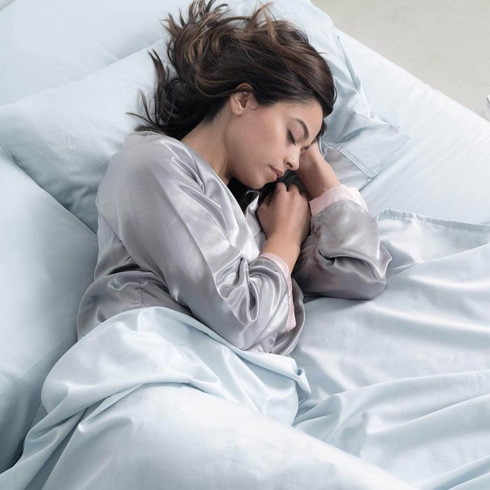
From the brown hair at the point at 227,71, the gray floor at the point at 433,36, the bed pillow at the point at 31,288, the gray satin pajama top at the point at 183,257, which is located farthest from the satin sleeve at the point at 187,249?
the gray floor at the point at 433,36

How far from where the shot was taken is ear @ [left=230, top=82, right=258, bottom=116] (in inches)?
52.7

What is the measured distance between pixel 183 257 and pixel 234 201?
0.24 meters

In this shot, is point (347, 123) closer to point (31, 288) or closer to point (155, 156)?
point (155, 156)

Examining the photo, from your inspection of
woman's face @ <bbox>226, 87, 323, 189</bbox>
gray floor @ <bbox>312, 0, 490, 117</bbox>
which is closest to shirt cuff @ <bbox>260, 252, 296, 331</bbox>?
woman's face @ <bbox>226, 87, 323, 189</bbox>

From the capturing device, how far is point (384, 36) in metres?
2.69

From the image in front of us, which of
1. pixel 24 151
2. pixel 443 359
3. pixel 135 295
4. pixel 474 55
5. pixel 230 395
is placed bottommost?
pixel 474 55

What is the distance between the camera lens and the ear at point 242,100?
1.34 metres

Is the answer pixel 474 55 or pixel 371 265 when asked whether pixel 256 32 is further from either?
pixel 474 55

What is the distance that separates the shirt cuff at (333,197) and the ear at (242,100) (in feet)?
0.77

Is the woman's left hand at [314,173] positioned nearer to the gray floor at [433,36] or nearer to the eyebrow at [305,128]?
the eyebrow at [305,128]

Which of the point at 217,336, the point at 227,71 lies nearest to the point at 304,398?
the point at 217,336

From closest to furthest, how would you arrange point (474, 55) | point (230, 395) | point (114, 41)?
point (230, 395) < point (114, 41) < point (474, 55)

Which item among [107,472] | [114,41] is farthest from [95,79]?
[107,472]

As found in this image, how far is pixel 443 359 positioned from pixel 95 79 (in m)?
0.82
